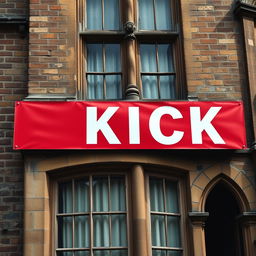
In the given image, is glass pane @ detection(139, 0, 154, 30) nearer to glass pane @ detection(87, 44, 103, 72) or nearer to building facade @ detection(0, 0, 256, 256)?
building facade @ detection(0, 0, 256, 256)

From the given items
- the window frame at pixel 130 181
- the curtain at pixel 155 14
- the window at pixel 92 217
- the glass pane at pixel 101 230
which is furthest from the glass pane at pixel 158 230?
the curtain at pixel 155 14

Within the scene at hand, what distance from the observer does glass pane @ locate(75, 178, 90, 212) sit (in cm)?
945

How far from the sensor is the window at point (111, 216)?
364 inches

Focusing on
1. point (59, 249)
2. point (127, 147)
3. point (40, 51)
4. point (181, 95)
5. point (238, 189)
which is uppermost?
point (40, 51)

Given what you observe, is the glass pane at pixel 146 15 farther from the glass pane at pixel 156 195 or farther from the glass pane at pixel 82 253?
the glass pane at pixel 82 253

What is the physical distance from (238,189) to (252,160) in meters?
0.54

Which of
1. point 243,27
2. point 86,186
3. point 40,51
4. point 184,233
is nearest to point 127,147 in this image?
point 86,186

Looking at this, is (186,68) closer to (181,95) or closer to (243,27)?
(181,95)

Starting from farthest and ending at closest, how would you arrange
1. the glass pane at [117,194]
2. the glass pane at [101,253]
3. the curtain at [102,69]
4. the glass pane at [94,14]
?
the glass pane at [94,14] → the curtain at [102,69] → the glass pane at [117,194] → the glass pane at [101,253]

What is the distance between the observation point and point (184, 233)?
9445 mm

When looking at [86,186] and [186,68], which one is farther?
[186,68]

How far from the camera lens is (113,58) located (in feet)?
34.6

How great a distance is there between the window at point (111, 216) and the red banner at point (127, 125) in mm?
608

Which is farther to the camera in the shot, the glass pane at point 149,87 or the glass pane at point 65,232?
the glass pane at point 149,87
